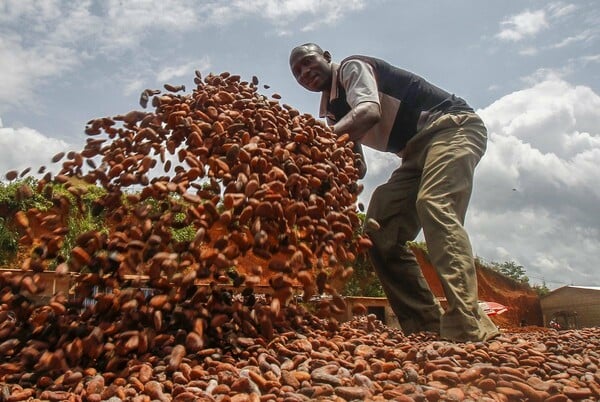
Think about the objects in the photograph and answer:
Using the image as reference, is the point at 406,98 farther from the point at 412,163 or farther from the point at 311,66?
the point at 311,66

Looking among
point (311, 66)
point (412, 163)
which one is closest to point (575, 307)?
point (412, 163)

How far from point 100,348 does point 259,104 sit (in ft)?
3.94

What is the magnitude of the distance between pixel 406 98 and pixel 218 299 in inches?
67.4

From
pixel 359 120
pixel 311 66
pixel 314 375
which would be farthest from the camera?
pixel 311 66

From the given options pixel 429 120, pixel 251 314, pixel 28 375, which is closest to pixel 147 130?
pixel 251 314

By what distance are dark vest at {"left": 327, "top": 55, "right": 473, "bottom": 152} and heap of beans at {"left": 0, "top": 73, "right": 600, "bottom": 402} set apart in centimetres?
96

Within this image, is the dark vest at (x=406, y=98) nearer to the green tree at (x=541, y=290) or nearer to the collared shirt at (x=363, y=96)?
the collared shirt at (x=363, y=96)

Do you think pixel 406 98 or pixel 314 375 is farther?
pixel 406 98

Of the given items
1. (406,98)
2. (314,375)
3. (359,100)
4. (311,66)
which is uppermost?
(311,66)

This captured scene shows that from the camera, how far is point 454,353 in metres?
1.96

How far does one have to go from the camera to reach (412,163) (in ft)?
10.7

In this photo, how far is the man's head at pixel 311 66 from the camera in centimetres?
311

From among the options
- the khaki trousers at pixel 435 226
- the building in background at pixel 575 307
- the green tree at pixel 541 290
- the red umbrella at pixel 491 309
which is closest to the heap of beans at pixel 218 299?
the khaki trousers at pixel 435 226

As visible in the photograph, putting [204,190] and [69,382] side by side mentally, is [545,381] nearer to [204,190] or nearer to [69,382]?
[204,190]
